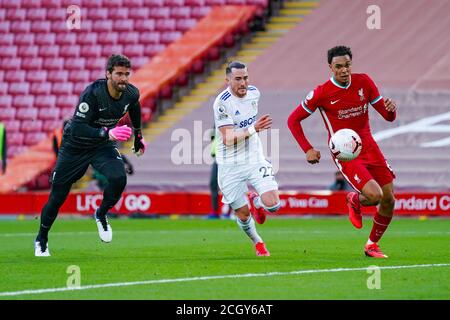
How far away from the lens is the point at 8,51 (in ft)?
94.2

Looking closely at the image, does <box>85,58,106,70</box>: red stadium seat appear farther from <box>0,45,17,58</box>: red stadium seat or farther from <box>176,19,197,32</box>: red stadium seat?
<box>0,45,17,58</box>: red stadium seat

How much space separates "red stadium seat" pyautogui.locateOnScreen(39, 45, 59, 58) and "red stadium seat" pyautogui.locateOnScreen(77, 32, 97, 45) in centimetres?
64

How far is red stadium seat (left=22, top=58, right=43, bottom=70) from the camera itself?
92.4 feet

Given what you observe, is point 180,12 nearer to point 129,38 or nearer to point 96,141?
point 129,38

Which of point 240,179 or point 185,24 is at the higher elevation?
point 185,24

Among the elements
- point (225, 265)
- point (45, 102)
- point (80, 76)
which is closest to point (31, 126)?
point (45, 102)

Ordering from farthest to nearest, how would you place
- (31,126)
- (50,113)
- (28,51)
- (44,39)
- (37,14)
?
(37,14) < (44,39) < (28,51) < (50,113) < (31,126)

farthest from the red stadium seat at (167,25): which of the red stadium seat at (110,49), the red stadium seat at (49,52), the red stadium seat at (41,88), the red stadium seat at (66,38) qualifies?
the red stadium seat at (41,88)

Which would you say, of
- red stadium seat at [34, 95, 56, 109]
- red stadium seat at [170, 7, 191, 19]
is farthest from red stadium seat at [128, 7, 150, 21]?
red stadium seat at [34, 95, 56, 109]

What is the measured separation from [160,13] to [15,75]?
161 inches

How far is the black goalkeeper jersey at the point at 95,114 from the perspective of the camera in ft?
37.5

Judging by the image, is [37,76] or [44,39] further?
[44,39]

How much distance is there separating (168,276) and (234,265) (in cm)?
125
